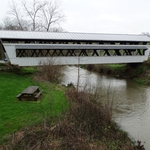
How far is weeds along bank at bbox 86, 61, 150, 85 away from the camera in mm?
17422

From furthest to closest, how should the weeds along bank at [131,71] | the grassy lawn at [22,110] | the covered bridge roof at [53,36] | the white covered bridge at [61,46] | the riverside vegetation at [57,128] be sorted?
the weeds along bank at [131,71] → the covered bridge roof at [53,36] → the white covered bridge at [61,46] → the grassy lawn at [22,110] → the riverside vegetation at [57,128]

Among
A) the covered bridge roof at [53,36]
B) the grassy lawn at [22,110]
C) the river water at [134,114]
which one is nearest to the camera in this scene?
the grassy lawn at [22,110]

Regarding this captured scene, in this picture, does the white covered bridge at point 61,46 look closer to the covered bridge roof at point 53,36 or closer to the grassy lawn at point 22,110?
the covered bridge roof at point 53,36

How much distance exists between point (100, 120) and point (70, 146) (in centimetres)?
166

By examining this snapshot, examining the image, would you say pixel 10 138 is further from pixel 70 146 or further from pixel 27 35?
pixel 27 35

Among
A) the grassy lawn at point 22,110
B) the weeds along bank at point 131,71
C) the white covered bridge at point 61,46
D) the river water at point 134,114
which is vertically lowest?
the weeds along bank at point 131,71

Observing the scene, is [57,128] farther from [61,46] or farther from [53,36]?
[53,36]

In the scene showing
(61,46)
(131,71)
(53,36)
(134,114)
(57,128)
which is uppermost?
(53,36)

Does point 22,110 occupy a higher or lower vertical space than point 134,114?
higher

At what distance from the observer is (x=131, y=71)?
1981 cm

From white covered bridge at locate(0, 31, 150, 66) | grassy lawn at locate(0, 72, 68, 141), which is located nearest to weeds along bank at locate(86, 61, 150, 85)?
white covered bridge at locate(0, 31, 150, 66)

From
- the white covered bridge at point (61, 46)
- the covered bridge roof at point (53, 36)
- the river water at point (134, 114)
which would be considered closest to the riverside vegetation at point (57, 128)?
the river water at point (134, 114)

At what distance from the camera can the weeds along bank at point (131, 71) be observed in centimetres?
1742

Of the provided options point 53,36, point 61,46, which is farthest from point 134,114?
point 53,36
